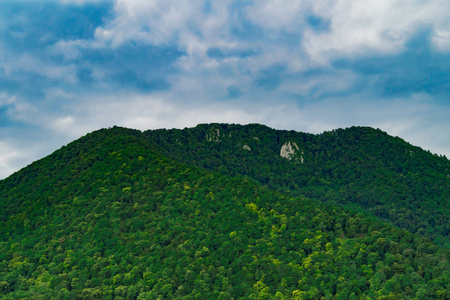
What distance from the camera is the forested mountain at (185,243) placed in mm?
115875

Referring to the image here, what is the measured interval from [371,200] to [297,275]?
278 feet

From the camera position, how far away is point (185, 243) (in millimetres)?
130250

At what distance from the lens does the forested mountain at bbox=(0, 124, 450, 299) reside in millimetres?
115875

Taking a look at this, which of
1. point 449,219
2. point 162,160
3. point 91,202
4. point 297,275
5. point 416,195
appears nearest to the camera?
point 297,275

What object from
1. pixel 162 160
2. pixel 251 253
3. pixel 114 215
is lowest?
pixel 251 253

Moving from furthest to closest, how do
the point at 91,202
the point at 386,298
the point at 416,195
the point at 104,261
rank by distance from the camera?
1. the point at 416,195
2. the point at 91,202
3. the point at 104,261
4. the point at 386,298

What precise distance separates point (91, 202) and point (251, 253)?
48.4 metres

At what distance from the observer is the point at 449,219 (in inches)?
7338

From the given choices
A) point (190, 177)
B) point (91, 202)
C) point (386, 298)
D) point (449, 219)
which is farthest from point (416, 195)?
point (91, 202)

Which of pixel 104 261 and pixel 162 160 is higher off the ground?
pixel 162 160

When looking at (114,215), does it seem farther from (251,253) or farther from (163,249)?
(251,253)

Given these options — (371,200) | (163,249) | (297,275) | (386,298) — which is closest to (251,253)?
(297,275)

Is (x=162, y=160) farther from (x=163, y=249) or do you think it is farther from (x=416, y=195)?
(x=416, y=195)

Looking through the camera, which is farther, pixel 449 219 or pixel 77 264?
pixel 449 219
